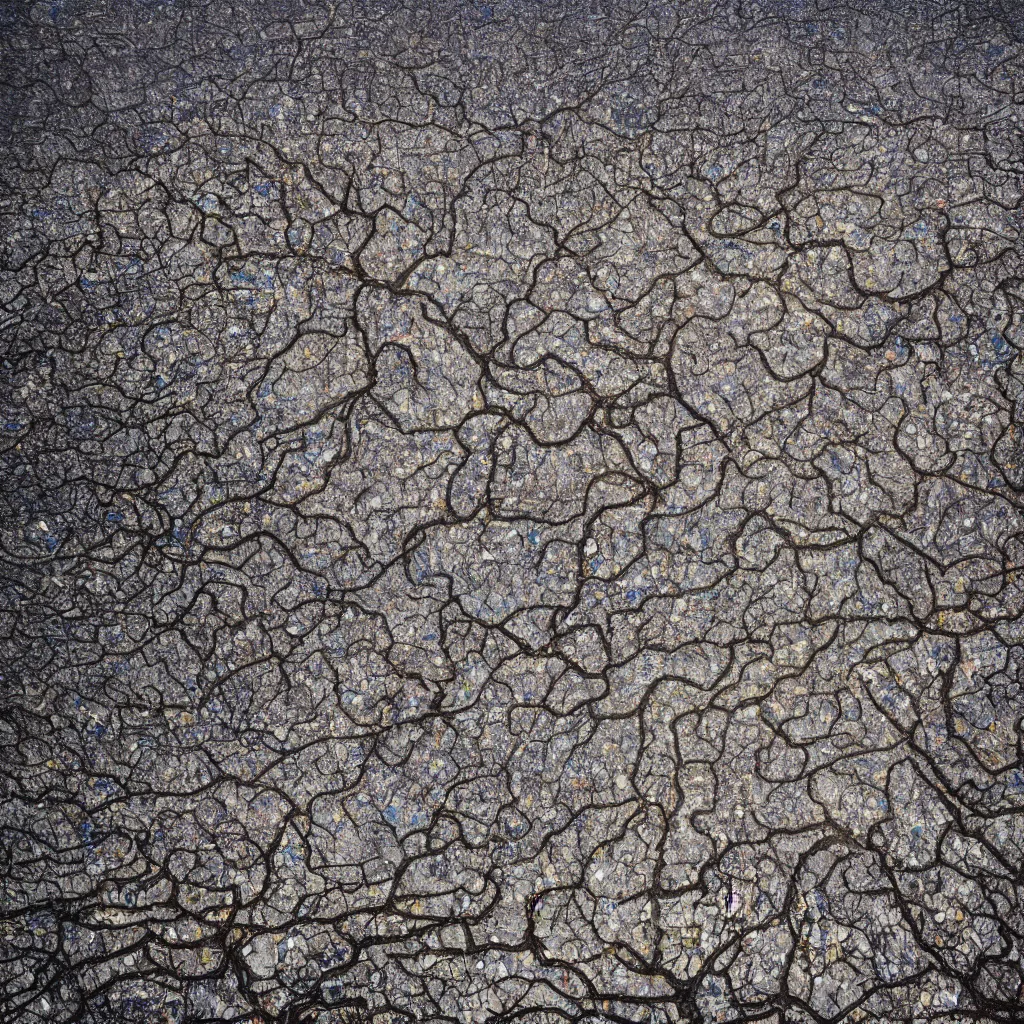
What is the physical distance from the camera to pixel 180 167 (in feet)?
5.28

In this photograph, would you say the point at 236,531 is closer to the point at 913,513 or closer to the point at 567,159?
the point at 567,159

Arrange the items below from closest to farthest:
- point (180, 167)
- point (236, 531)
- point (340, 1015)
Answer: point (340, 1015) < point (236, 531) < point (180, 167)

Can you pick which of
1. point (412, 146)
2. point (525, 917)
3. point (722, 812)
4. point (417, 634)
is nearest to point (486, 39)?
point (412, 146)

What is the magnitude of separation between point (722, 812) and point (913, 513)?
0.60 m

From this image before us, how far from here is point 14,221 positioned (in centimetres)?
160

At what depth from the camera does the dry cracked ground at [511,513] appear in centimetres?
142

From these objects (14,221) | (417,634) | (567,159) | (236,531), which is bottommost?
(417,634)

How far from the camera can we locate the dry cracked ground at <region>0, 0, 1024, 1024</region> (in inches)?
56.0

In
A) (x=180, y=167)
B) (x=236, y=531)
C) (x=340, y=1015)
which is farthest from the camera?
(x=180, y=167)

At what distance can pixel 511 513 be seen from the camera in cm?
151

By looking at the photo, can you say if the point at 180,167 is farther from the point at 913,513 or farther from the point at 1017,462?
the point at 1017,462

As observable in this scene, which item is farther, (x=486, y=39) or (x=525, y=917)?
(x=486, y=39)

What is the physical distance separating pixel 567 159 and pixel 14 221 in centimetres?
101

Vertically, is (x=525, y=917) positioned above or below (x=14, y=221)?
below
